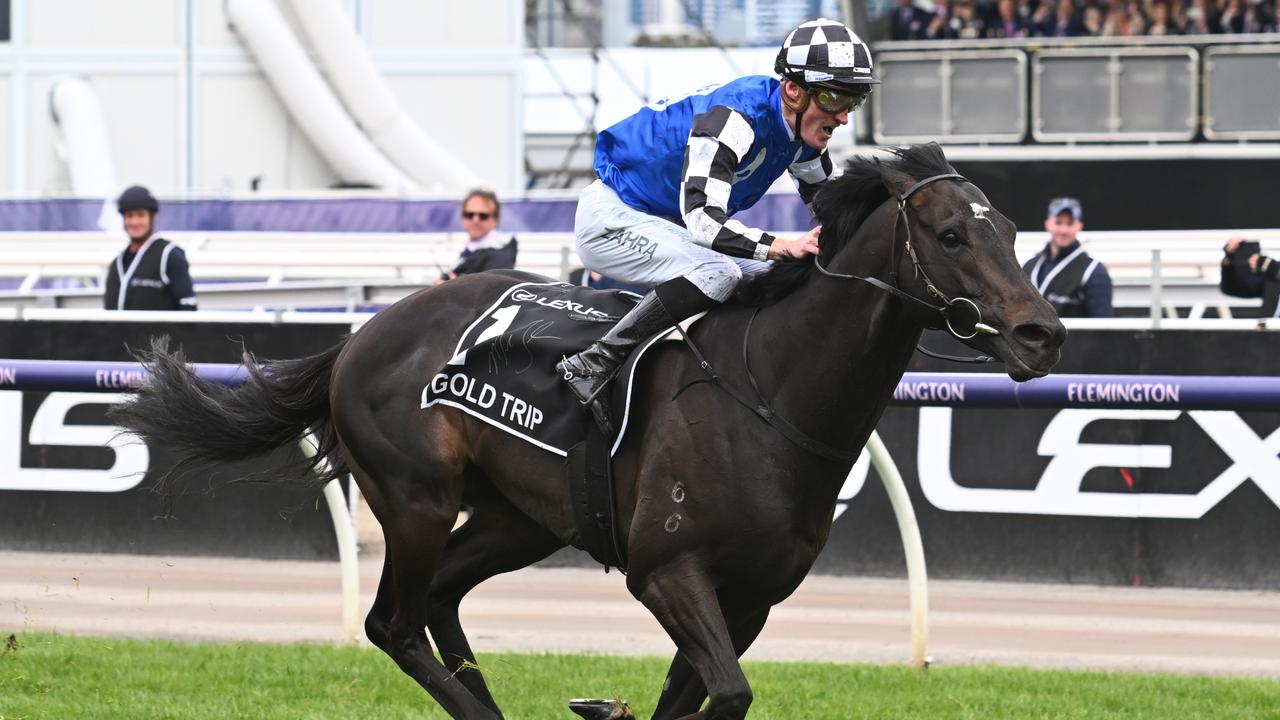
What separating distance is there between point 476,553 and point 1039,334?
81.8 inches

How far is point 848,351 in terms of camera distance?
4.29 m

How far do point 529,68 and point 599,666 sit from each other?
19773 mm

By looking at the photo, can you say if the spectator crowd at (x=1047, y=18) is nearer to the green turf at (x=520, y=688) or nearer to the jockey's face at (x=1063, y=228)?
the jockey's face at (x=1063, y=228)

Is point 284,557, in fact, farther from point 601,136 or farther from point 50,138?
point 50,138

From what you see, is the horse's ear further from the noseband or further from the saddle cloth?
the saddle cloth

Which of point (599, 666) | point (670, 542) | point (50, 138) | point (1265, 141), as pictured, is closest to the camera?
point (670, 542)

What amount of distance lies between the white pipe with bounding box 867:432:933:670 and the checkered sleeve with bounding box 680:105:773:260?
1.88 m

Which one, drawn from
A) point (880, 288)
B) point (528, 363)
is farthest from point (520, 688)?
point (880, 288)

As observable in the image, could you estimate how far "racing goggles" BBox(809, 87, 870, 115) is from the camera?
4465mm

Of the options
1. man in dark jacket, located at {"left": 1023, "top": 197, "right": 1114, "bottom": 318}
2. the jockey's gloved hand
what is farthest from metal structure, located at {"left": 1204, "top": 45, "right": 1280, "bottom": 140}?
the jockey's gloved hand

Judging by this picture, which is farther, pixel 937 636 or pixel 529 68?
pixel 529 68

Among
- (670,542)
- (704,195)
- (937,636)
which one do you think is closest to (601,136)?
(704,195)

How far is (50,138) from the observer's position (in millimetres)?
19500

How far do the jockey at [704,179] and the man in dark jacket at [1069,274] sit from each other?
12.8 feet
